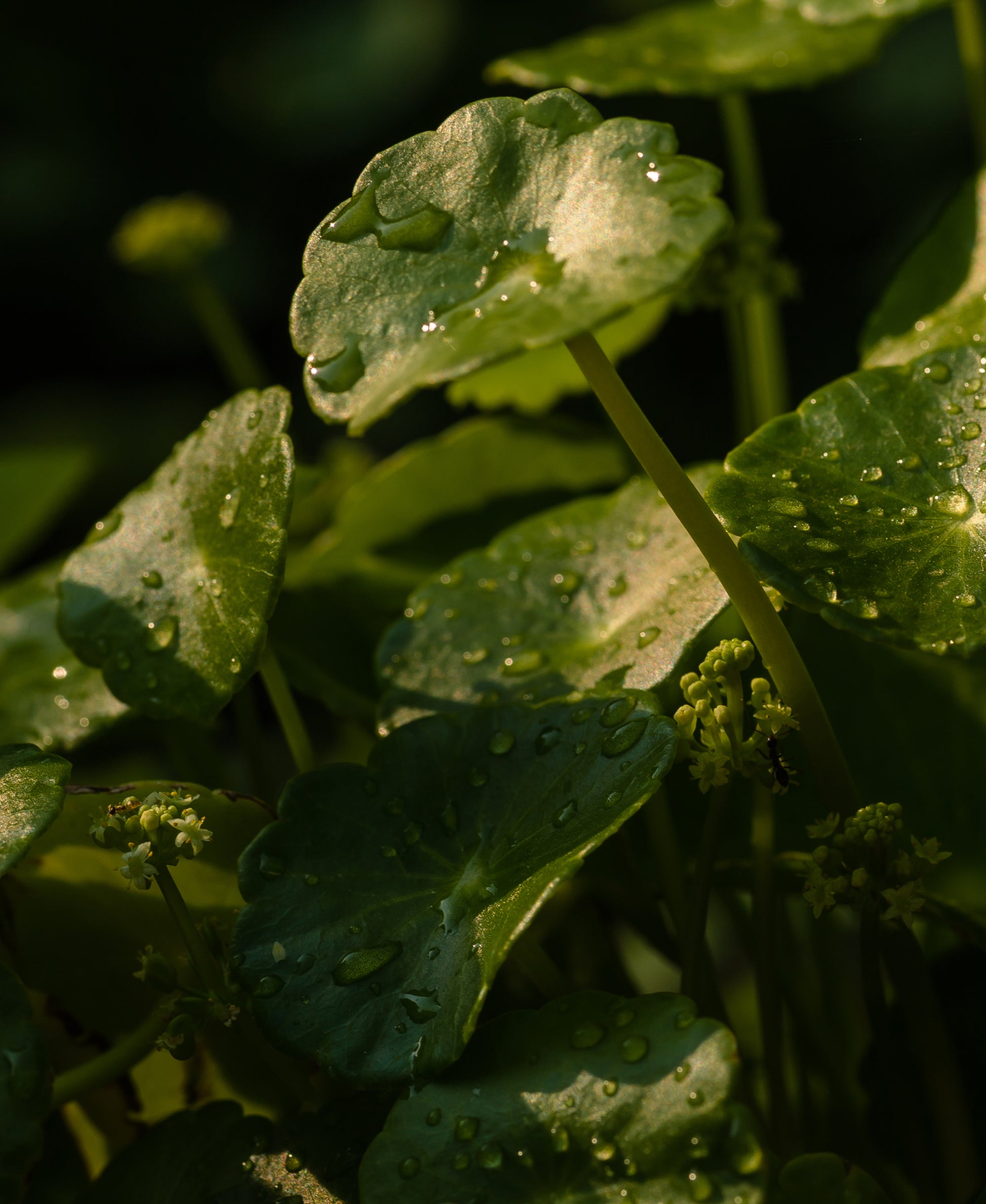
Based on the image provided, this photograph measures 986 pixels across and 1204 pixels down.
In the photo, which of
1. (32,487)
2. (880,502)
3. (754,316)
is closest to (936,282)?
(754,316)

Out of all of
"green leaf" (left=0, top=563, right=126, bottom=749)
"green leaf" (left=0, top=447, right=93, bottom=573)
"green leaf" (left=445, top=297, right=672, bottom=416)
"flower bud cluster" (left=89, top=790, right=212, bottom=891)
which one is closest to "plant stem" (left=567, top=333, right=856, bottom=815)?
"flower bud cluster" (left=89, top=790, right=212, bottom=891)

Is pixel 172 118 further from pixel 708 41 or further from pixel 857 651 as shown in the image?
pixel 857 651

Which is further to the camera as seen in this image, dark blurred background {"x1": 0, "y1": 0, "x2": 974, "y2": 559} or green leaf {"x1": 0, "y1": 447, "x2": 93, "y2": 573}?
dark blurred background {"x1": 0, "y1": 0, "x2": 974, "y2": 559}

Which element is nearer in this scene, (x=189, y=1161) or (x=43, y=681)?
(x=189, y=1161)

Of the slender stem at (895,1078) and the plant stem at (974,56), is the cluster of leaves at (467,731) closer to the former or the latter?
the slender stem at (895,1078)

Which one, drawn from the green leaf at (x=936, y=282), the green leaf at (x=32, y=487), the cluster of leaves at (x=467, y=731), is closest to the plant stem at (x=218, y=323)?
the green leaf at (x=32, y=487)

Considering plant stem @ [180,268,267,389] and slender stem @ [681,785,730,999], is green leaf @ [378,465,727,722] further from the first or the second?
plant stem @ [180,268,267,389]

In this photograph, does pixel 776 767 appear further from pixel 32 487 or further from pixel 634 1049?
pixel 32 487
